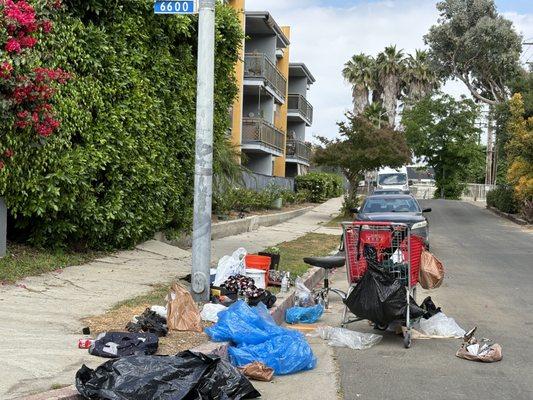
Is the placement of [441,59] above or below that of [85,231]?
above

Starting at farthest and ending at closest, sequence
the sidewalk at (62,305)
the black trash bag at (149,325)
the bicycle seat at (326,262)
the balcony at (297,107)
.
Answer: the balcony at (297,107)
the bicycle seat at (326,262)
the black trash bag at (149,325)
the sidewalk at (62,305)

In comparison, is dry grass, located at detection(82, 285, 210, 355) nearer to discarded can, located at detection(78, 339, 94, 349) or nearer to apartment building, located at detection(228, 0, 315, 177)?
discarded can, located at detection(78, 339, 94, 349)

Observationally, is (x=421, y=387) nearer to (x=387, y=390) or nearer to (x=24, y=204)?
(x=387, y=390)

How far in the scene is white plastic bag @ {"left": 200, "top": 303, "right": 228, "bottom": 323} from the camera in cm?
754

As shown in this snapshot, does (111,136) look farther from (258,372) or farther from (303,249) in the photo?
(303,249)

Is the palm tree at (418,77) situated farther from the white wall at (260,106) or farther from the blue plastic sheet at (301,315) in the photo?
the blue plastic sheet at (301,315)

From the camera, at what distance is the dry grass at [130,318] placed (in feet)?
20.9

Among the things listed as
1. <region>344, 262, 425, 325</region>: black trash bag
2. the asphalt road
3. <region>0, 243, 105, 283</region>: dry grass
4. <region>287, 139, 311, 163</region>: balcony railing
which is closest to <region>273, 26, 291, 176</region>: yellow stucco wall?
<region>287, 139, 311, 163</region>: balcony railing

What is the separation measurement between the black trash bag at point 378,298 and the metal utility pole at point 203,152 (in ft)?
6.66

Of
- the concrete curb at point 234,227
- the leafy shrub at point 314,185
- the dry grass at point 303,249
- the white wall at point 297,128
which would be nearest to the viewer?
the dry grass at point 303,249

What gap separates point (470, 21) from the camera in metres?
47.1

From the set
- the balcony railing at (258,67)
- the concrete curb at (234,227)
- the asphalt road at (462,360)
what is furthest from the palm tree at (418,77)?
the asphalt road at (462,360)

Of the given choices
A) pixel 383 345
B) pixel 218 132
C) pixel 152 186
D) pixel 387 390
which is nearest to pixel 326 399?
pixel 387 390

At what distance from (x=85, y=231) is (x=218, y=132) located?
5.09 metres
